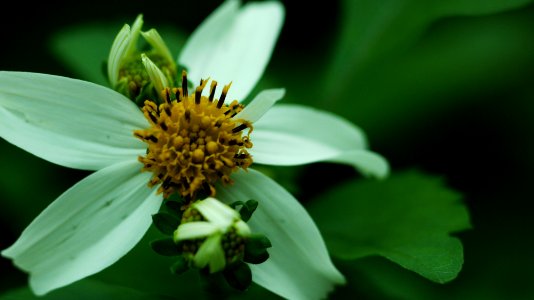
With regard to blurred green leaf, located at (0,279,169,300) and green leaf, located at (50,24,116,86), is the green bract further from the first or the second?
green leaf, located at (50,24,116,86)

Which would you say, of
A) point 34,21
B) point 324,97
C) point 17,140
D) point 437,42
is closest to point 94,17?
point 34,21

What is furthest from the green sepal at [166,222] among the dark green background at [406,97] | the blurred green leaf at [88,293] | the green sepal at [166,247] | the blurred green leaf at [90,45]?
the blurred green leaf at [90,45]

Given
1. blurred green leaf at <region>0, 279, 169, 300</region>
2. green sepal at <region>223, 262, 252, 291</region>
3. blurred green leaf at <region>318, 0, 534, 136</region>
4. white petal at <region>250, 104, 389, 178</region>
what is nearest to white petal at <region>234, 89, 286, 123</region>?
white petal at <region>250, 104, 389, 178</region>

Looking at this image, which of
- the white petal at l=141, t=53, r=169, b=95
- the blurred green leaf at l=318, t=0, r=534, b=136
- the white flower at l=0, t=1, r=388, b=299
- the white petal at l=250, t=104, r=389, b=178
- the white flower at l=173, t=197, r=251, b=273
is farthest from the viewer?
the blurred green leaf at l=318, t=0, r=534, b=136

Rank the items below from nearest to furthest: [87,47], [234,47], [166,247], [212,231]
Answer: [212,231]
[166,247]
[234,47]
[87,47]

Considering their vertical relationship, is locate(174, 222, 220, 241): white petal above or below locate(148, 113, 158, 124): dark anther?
below

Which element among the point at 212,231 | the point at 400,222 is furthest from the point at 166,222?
the point at 400,222

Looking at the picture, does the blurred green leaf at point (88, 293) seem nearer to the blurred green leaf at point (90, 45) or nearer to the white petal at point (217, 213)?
the white petal at point (217, 213)

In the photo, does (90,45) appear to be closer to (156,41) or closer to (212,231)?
(156,41)
